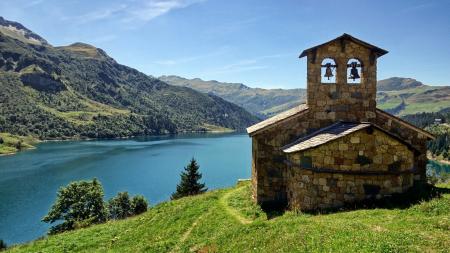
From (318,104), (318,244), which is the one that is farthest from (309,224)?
(318,104)

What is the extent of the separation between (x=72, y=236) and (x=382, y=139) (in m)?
19.4

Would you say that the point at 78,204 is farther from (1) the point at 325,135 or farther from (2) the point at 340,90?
(1) the point at 325,135

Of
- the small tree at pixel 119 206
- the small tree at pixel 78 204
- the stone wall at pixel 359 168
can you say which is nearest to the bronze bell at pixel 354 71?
the stone wall at pixel 359 168

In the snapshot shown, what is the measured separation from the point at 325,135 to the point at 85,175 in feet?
340

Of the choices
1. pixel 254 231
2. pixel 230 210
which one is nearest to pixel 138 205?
pixel 230 210

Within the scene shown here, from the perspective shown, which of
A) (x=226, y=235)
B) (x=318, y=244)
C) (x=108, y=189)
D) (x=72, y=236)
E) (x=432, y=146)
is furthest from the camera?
(x=432, y=146)

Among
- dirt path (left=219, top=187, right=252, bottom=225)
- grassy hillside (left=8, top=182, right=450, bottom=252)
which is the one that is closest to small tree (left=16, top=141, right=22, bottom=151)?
grassy hillside (left=8, top=182, right=450, bottom=252)

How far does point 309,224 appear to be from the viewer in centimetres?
1450

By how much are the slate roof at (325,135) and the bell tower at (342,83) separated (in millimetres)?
1167

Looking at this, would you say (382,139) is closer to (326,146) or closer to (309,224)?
(326,146)

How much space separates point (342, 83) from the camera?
21.5 m

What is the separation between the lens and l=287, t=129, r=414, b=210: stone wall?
1738cm

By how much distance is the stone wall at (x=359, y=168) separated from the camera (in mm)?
17375

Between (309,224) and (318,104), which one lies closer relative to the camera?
(309,224)
